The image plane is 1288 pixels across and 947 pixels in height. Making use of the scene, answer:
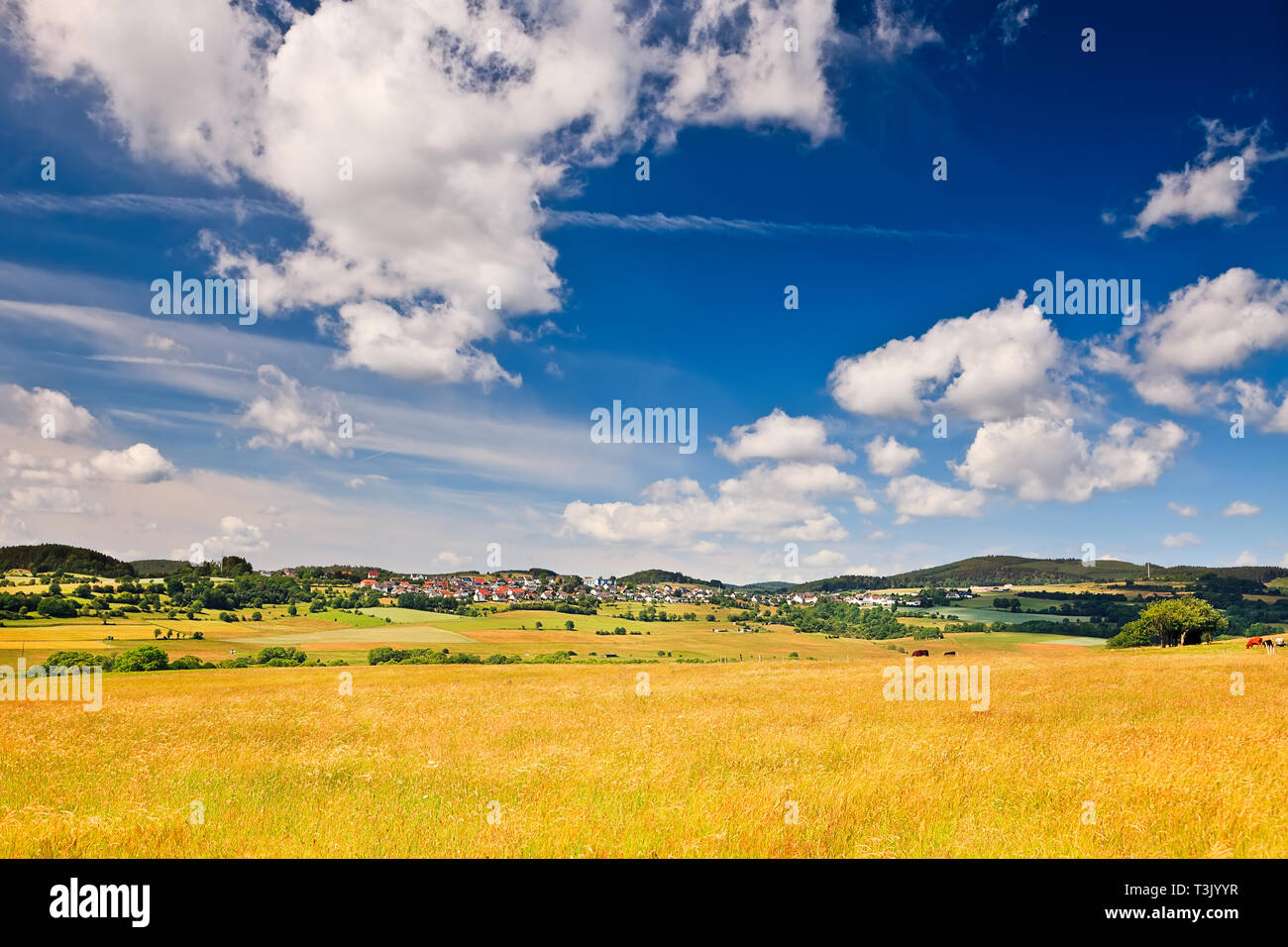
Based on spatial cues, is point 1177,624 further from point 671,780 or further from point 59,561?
point 59,561

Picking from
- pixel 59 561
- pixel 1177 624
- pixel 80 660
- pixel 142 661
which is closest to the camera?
pixel 142 661

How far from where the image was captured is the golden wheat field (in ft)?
24.4

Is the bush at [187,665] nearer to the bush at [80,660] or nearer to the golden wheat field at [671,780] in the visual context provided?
the bush at [80,660]

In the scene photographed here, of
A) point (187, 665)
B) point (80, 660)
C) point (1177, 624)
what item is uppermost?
point (1177, 624)

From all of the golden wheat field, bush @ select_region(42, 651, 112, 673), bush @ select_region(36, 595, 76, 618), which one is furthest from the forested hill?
the golden wheat field

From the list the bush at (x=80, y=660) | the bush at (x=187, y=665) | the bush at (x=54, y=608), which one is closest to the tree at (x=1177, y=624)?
the bush at (x=187, y=665)

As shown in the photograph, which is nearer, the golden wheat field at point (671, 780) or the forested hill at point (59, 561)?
the golden wheat field at point (671, 780)

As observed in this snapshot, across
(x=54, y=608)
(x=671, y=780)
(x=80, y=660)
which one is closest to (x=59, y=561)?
(x=54, y=608)

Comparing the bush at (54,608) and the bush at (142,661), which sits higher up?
the bush at (142,661)

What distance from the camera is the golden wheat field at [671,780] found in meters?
7.45

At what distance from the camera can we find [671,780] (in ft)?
32.8
